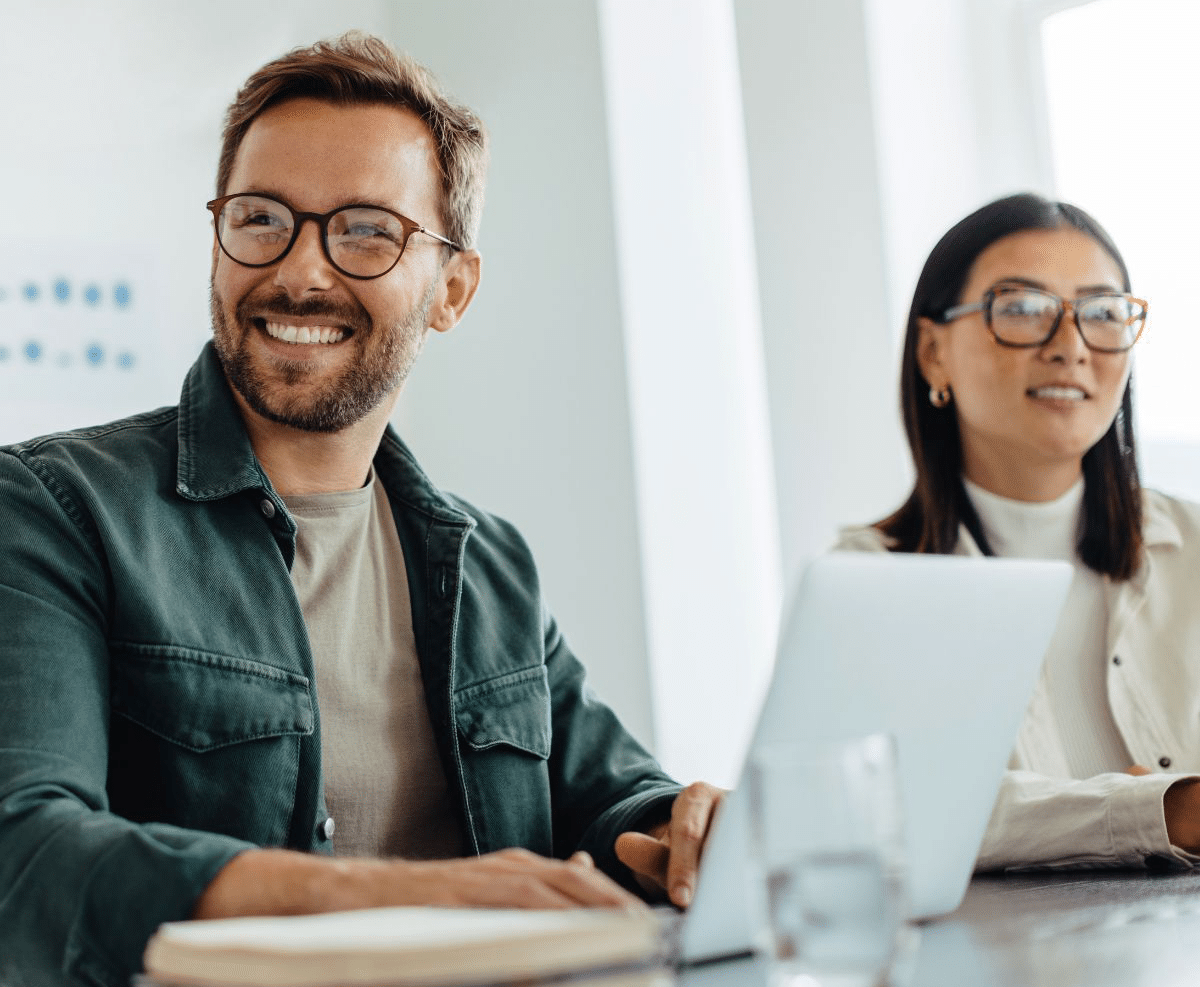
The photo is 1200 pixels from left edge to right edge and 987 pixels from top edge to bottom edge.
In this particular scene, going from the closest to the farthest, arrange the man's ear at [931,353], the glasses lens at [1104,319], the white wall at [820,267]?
the glasses lens at [1104,319]
the man's ear at [931,353]
the white wall at [820,267]

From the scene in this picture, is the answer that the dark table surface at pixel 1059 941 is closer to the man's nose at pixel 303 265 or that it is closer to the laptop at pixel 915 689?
the laptop at pixel 915 689

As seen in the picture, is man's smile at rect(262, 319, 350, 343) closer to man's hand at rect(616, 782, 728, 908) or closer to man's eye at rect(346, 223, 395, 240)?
man's eye at rect(346, 223, 395, 240)

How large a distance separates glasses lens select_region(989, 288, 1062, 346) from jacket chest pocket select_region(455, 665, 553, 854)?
0.88 metres

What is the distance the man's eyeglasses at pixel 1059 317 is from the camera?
6.48 feet

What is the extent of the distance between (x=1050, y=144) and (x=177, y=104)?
6.08ft

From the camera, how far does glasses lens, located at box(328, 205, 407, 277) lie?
162 cm

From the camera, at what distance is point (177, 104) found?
112 inches

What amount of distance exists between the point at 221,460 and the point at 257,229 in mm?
317

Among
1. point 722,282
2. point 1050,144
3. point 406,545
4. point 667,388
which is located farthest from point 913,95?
point 406,545

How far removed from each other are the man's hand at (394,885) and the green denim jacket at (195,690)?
0.09ft

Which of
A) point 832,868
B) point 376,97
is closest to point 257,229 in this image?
point 376,97

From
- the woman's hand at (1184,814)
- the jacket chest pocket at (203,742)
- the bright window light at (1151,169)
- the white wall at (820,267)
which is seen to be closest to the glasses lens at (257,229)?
the jacket chest pocket at (203,742)

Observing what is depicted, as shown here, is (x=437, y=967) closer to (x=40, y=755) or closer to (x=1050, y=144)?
(x=40, y=755)

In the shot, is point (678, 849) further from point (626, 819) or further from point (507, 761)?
point (507, 761)
